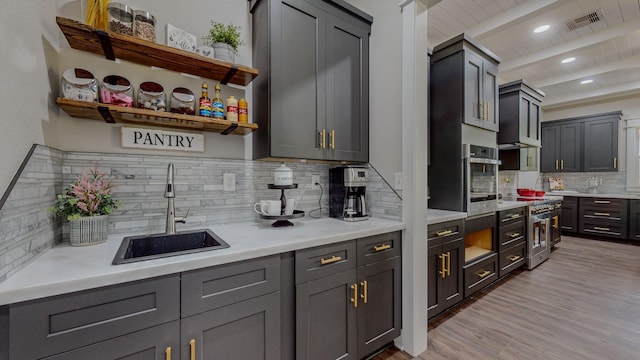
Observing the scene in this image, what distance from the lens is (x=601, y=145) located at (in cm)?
531

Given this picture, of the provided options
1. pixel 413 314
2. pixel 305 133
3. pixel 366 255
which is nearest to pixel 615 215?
pixel 413 314

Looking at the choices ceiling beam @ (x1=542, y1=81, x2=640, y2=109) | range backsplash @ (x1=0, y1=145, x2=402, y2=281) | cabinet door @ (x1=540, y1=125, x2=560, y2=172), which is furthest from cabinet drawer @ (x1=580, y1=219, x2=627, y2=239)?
range backsplash @ (x1=0, y1=145, x2=402, y2=281)

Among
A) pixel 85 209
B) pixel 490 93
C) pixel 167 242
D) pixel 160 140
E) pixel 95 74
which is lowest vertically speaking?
pixel 167 242

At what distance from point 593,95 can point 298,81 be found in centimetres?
680

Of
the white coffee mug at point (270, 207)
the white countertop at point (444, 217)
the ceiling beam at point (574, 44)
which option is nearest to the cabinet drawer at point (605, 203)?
the ceiling beam at point (574, 44)

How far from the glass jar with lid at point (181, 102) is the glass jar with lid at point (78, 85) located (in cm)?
36

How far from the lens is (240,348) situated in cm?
118

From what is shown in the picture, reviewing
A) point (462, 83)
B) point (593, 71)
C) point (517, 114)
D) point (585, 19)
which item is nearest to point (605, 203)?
point (593, 71)

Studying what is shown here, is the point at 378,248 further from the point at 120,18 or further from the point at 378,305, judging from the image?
the point at 120,18

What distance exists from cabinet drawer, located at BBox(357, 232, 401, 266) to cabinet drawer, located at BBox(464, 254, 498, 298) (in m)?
1.08

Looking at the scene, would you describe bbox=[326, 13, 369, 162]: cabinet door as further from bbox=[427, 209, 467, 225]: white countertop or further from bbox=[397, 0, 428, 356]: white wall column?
bbox=[427, 209, 467, 225]: white countertop

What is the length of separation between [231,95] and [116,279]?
136 cm

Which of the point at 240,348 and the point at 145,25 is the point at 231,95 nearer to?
the point at 145,25

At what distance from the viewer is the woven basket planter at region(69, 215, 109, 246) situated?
48.6 inches
